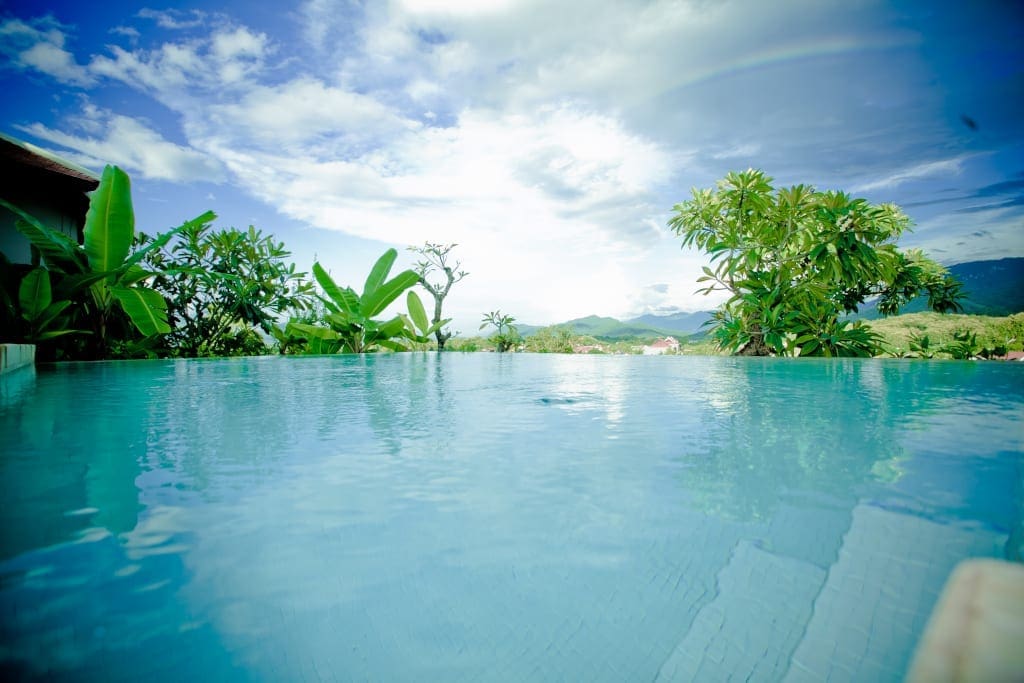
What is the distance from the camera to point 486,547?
2.81ft

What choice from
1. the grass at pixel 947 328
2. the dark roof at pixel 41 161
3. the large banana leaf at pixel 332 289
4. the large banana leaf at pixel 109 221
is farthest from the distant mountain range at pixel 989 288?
the dark roof at pixel 41 161

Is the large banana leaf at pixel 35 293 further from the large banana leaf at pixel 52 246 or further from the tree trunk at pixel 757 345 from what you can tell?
the tree trunk at pixel 757 345

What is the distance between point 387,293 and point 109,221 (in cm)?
340

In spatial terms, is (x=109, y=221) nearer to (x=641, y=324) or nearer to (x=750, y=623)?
(x=750, y=623)

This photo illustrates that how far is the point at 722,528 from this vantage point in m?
0.92

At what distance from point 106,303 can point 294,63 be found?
7.65 meters

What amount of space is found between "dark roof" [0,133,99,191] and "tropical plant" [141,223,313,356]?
122 cm

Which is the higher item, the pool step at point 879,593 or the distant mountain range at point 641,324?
the distant mountain range at point 641,324

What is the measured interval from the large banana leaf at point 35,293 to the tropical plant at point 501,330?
785 cm

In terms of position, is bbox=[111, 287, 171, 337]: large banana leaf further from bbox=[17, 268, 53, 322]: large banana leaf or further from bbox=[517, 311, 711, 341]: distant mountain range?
bbox=[517, 311, 711, 341]: distant mountain range

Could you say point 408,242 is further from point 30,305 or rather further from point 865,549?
point 865,549

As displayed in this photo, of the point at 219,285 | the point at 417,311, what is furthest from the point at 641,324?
the point at 219,285

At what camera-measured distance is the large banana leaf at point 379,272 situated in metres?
7.10

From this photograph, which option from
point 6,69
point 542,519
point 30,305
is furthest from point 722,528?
point 6,69
